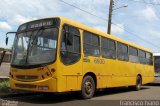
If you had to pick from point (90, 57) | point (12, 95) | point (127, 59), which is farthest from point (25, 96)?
point (127, 59)

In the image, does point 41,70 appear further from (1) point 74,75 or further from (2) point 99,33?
(2) point 99,33

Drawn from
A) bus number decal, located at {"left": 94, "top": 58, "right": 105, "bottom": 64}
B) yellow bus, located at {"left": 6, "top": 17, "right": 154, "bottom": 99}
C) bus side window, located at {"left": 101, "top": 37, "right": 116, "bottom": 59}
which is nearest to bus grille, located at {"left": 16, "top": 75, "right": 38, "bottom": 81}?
yellow bus, located at {"left": 6, "top": 17, "right": 154, "bottom": 99}

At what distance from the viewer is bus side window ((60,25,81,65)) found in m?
12.8

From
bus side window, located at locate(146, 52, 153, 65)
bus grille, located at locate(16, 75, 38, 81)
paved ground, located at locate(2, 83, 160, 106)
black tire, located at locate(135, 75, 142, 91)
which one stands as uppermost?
bus side window, located at locate(146, 52, 153, 65)

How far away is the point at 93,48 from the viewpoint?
1493 cm

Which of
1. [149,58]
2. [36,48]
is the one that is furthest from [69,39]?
[149,58]

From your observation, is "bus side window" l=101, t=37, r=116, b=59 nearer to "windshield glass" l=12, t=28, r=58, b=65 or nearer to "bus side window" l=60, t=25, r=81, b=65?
"bus side window" l=60, t=25, r=81, b=65

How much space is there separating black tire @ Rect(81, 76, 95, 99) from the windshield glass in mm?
2174

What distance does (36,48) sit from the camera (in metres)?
13.0

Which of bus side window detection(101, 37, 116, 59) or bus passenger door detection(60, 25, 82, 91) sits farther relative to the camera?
bus side window detection(101, 37, 116, 59)

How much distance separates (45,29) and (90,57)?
8.06ft

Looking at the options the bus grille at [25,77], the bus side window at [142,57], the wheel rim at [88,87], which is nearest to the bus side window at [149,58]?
the bus side window at [142,57]

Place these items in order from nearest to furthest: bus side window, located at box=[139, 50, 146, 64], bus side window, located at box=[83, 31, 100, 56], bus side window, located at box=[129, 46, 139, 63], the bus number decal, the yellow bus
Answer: the yellow bus
bus side window, located at box=[83, 31, 100, 56]
the bus number decal
bus side window, located at box=[129, 46, 139, 63]
bus side window, located at box=[139, 50, 146, 64]

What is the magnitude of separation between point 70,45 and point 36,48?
4.15 ft
